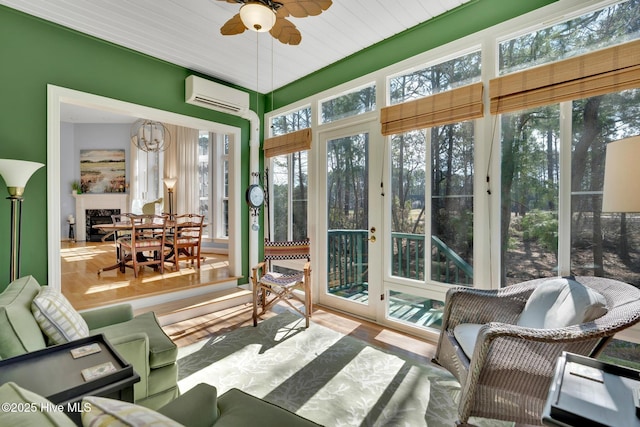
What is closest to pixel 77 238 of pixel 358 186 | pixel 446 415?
pixel 358 186

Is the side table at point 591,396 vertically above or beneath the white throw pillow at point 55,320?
beneath

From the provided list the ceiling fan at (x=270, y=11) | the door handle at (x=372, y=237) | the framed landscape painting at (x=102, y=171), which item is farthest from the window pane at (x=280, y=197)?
the framed landscape painting at (x=102, y=171)

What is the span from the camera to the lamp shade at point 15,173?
227 cm

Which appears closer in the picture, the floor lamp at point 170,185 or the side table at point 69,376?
the side table at point 69,376

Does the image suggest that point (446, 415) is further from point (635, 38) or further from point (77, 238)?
point (77, 238)

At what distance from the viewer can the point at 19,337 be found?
4.16 ft

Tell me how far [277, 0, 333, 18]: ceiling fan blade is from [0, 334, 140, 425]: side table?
7.20 ft

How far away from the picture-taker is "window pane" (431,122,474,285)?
2584mm

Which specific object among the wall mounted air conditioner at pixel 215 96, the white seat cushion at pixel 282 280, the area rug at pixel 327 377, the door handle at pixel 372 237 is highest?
the wall mounted air conditioner at pixel 215 96

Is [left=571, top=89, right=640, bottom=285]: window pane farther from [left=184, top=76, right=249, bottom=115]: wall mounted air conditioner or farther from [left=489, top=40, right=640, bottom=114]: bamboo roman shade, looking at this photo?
[left=184, top=76, right=249, bottom=115]: wall mounted air conditioner

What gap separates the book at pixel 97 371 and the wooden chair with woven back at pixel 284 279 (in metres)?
1.96

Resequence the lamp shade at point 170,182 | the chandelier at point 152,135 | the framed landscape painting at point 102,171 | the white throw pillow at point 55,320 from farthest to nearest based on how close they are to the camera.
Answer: the framed landscape painting at point 102,171 < the lamp shade at point 170,182 < the chandelier at point 152,135 < the white throw pillow at point 55,320

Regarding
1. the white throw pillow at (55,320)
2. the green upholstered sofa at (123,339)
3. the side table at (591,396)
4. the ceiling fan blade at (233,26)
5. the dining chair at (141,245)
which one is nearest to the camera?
the side table at (591,396)

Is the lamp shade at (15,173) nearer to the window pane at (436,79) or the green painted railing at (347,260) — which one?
the green painted railing at (347,260)
